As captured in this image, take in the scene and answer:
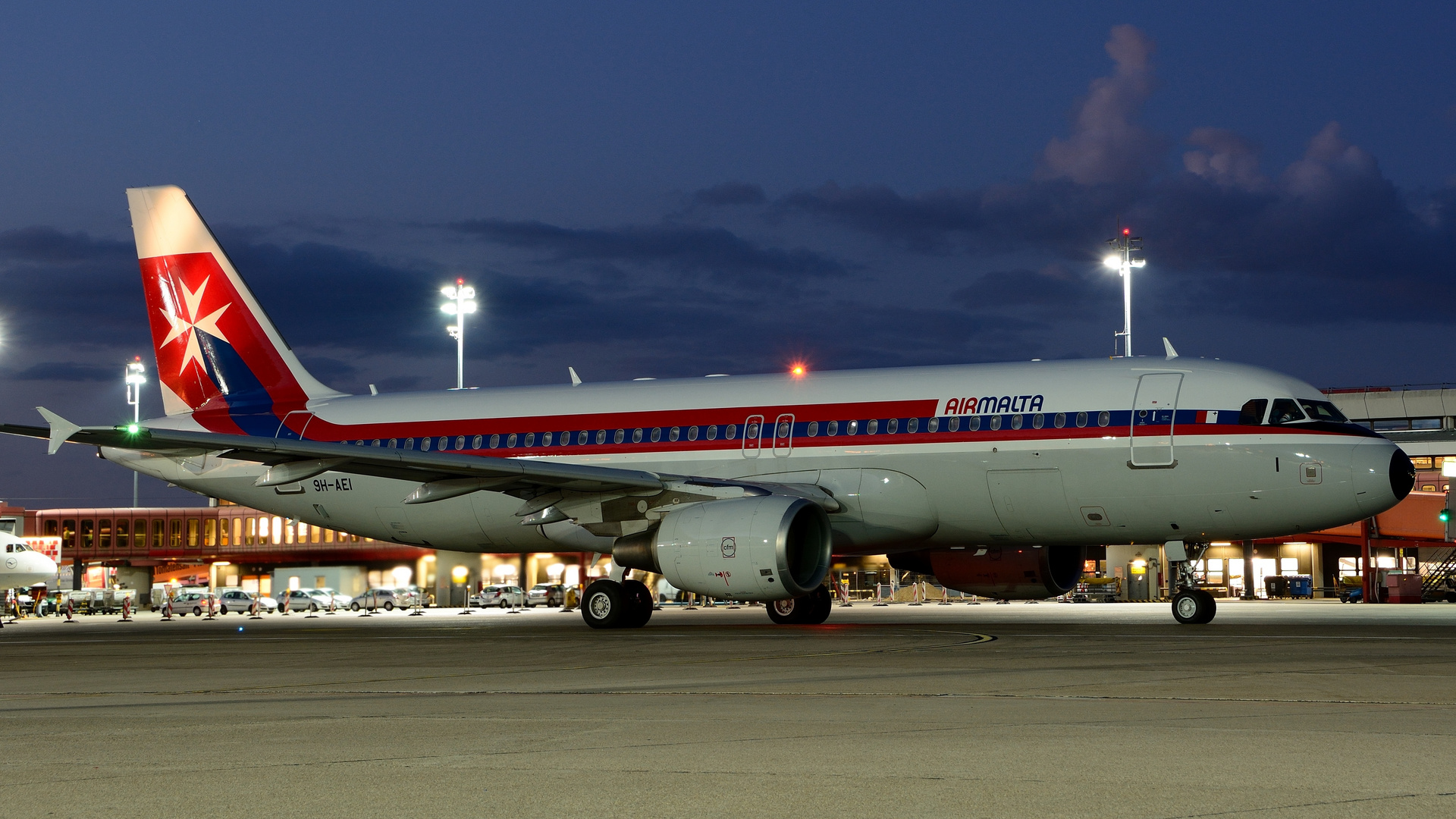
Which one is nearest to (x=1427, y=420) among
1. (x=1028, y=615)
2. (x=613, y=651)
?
(x=1028, y=615)

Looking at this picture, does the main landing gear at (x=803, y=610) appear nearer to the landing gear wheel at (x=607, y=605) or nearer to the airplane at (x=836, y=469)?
the airplane at (x=836, y=469)

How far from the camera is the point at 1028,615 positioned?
29984mm

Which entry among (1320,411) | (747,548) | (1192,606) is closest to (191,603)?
(747,548)

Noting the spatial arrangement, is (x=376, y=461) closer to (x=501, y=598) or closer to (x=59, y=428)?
(x=59, y=428)

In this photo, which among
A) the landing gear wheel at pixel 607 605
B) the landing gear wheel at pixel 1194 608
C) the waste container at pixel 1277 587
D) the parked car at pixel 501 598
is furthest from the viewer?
the waste container at pixel 1277 587

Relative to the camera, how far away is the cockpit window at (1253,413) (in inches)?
828

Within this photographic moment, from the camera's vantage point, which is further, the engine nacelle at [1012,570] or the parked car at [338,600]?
the parked car at [338,600]

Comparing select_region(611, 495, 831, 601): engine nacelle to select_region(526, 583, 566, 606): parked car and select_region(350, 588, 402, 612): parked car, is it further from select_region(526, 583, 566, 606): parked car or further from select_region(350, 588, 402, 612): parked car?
select_region(350, 588, 402, 612): parked car

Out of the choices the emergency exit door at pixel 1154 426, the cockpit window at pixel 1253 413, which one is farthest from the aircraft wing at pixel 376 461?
the cockpit window at pixel 1253 413

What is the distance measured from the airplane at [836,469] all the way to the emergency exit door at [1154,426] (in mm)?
28

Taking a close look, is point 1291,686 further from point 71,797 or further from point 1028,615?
point 1028,615

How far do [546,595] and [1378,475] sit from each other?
135ft

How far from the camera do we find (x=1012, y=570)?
24828 millimetres

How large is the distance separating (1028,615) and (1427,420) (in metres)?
77.3
